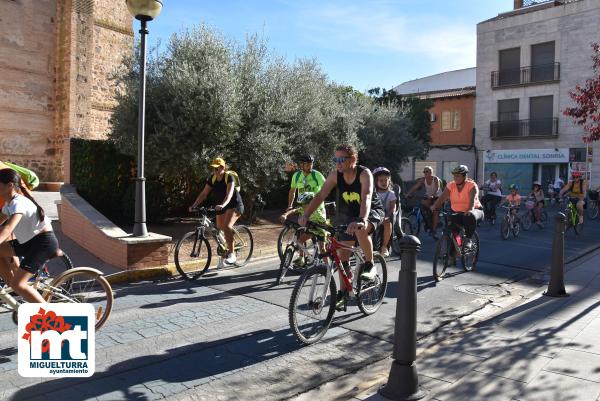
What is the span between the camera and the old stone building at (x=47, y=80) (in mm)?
20781

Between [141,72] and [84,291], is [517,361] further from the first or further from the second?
[141,72]

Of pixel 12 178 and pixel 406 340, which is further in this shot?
pixel 12 178

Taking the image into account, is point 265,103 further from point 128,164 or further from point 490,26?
point 490,26

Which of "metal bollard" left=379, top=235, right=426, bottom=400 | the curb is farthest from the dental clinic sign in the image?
"metal bollard" left=379, top=235, right=426, bottom=400

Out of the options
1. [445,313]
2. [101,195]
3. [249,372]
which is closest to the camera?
[249,372]

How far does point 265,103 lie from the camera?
11.7 metres

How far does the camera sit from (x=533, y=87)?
31.0 metres

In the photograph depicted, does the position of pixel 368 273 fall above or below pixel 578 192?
below

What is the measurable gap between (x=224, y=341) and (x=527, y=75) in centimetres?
3143

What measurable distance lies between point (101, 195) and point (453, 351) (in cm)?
890

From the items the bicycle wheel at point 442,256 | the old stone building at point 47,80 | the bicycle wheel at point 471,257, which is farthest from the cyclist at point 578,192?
the old stone building at point 47,80

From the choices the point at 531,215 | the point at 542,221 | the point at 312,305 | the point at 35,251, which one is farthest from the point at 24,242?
the point at 542,221

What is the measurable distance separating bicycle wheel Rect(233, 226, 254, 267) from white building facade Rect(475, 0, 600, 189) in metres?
24.5

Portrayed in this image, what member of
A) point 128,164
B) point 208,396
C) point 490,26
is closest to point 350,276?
point 208,396
